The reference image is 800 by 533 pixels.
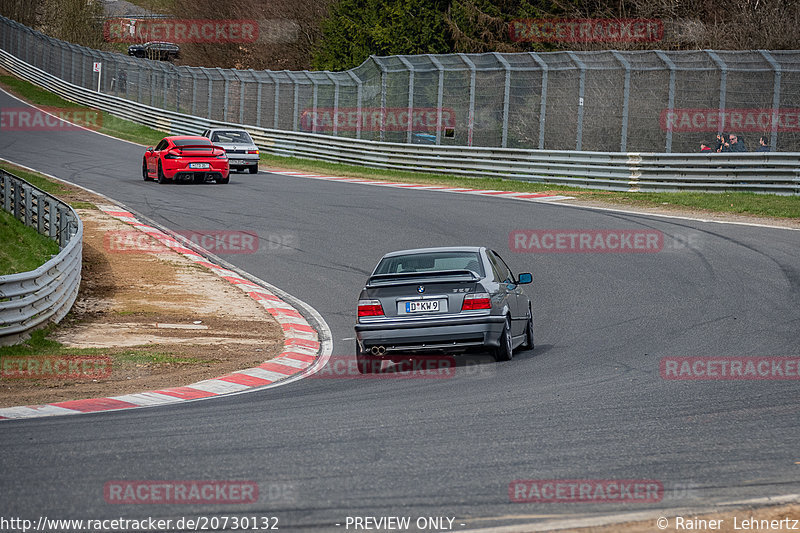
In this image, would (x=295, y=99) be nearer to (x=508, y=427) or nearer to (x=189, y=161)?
(x=189, y=161)

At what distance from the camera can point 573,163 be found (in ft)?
90.1

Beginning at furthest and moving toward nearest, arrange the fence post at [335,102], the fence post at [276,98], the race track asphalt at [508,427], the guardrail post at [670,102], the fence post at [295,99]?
the fence post at [276,98], the fence post at [295,99], the fence post at [335,102], the guardrail post at [670,102], the race track asphalt at [508,427]

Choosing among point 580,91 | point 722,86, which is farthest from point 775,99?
point 580,91

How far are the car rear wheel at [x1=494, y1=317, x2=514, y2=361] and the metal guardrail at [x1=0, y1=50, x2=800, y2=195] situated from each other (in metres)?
15.0

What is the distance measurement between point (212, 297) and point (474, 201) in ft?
33.8

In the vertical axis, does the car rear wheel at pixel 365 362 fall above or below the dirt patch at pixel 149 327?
above

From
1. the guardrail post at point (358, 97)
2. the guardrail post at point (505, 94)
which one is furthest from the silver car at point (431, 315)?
the guardrail post at point (358, 97)

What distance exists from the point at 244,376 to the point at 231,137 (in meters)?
22.8

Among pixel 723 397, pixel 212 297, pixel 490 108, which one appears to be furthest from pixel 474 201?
pixel 723 397

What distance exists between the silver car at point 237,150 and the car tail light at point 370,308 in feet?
71.9

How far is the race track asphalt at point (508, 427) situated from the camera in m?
5.44

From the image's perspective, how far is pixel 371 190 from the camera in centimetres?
2744

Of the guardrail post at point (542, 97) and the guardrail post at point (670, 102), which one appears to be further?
the guardrail post at point (542, 97)

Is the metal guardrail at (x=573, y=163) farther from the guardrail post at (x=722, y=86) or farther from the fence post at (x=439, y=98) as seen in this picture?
the guardrail post at (x=722, y=86)
